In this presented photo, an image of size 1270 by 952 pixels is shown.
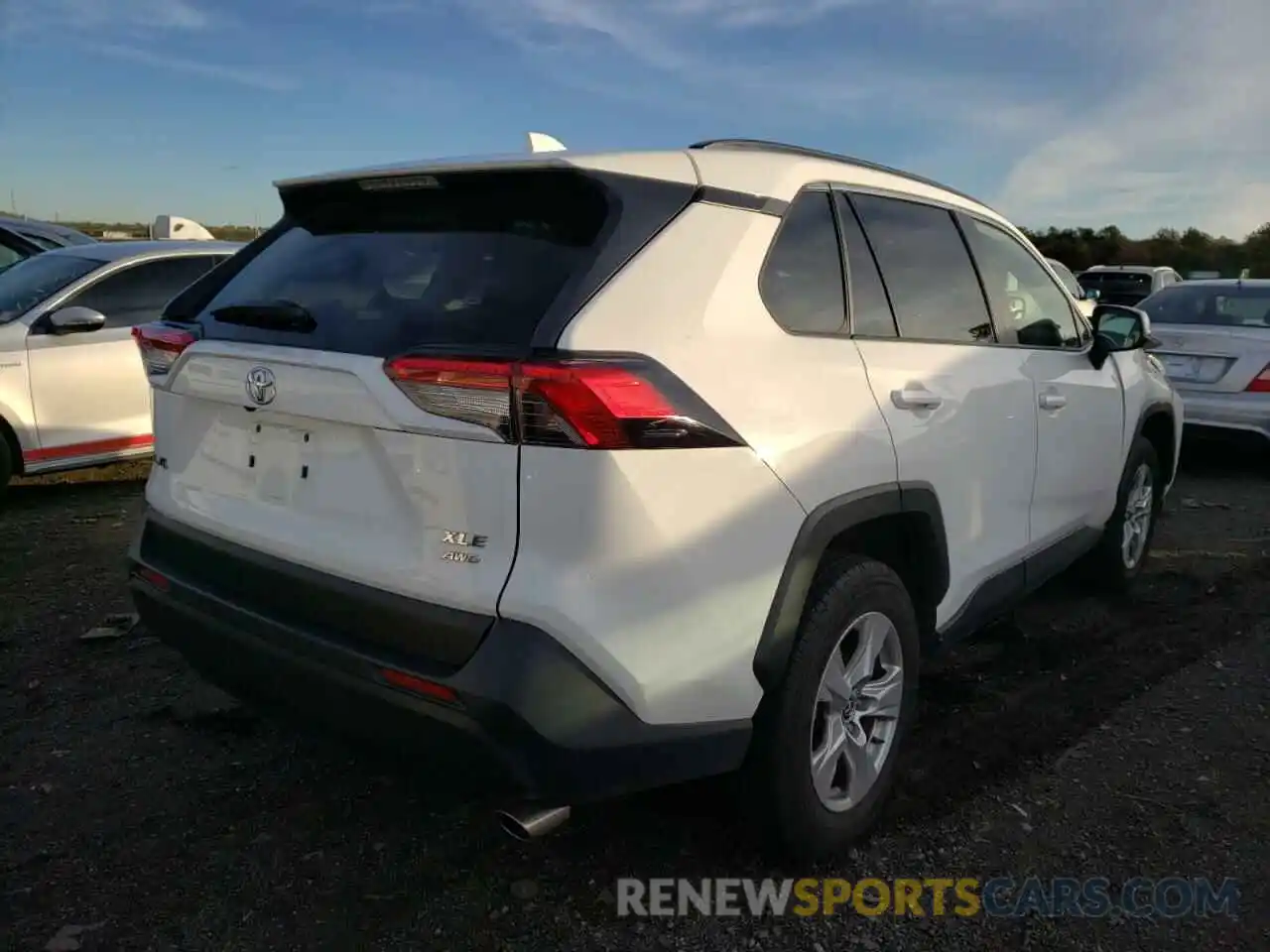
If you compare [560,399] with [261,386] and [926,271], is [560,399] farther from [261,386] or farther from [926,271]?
[926,271]

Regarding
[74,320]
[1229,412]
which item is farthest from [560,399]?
[1229,412]

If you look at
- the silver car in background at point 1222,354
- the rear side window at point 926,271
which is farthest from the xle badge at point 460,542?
the silver car in background at point 1222,354

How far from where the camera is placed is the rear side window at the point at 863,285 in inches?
108

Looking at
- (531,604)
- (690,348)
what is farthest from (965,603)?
(531,604)

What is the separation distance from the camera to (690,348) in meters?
2.10

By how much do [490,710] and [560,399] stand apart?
0.63m

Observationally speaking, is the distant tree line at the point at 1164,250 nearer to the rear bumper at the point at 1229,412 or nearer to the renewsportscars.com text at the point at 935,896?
the rear bumper at the point at 1229,412

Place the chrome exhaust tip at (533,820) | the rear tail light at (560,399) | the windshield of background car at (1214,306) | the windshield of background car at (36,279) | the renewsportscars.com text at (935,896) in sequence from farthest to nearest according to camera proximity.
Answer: the windshield of background car at (1214,306)
the windshield of background car at (36,279)
the renewsportscars.com text at (935,896)
the chrome exhaust tip at (533,820)
the rear tail light at (560,399)

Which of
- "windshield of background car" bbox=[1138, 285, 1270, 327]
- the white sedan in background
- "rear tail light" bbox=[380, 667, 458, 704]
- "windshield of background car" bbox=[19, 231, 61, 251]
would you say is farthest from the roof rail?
"windshield of background car" bbox=[19, 231, 61, 251]

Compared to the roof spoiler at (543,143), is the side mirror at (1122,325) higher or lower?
lower

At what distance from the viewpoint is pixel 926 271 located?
3.15 meters

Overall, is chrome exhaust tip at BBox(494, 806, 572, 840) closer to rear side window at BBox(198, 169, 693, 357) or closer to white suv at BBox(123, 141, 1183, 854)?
white suv at BBox(123, 141, 1183, 854)

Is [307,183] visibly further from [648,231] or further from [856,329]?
[856,329]

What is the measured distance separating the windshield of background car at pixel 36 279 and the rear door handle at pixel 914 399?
5.76 meters
